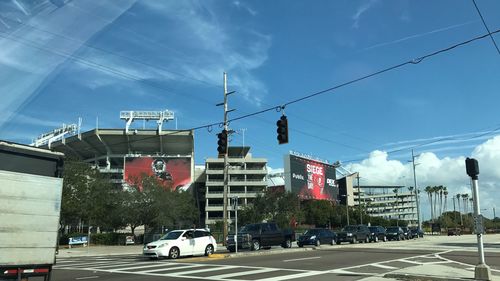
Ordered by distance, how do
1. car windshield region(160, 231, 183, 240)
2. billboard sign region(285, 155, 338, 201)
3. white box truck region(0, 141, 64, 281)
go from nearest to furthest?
1. white box truck region(0, 141, 64, 281)
2. car windshield region(160, 231, 183, 240)
3. billboard sign region(285, 155, 338, 201)

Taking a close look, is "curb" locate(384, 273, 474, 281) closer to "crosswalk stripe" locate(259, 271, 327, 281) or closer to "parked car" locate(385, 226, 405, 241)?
"crosswalk stripe" locate(259, 271, 327, 281)

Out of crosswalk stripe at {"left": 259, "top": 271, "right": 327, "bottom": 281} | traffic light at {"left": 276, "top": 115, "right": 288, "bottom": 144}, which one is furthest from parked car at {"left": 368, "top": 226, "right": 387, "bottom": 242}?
crosswalk stripe at {"left": 259, "top": 271, "right": 327, "bottom": 281}

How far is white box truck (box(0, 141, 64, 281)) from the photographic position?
10281 mm

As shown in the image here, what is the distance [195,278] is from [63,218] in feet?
138

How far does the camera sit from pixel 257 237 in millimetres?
33219

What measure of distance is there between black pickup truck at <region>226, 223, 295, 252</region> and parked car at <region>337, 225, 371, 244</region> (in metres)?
12.6

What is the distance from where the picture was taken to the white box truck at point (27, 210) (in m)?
10.3

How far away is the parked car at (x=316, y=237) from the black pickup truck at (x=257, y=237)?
3804mm

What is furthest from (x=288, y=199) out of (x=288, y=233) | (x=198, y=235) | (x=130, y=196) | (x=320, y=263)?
(x=320, y=263)

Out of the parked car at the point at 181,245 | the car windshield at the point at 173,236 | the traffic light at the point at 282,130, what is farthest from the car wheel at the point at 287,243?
the traffic light at the point at 282,130

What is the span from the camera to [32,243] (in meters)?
10.7

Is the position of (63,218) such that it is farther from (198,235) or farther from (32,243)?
(32,243)

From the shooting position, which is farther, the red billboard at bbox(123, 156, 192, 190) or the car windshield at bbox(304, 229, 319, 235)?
the red billboard at bbox(123, 156, 192, 190)

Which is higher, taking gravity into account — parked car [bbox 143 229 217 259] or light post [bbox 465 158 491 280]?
light post [bbox 465 158 491 280]
